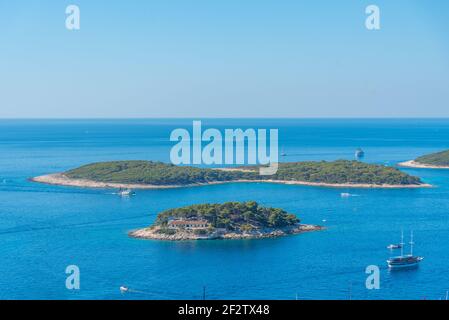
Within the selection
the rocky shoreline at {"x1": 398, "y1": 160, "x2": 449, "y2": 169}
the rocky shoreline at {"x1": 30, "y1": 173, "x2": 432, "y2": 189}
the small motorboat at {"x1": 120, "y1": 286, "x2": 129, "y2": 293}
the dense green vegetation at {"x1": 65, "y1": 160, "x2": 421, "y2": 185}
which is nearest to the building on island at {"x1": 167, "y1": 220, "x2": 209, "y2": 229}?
the small motorboat at {"x1": 120, "y1": 286, "x2": 129, "y2": 293}

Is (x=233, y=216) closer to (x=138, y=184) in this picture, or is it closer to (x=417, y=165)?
(x=138, y=184)

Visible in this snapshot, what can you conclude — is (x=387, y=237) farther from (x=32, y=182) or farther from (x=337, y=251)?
(x=32, y=182)

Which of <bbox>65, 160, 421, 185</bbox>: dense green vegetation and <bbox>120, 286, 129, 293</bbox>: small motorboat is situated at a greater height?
<bbox>65, 160, 421, 185</bbox>: dense green vegetation

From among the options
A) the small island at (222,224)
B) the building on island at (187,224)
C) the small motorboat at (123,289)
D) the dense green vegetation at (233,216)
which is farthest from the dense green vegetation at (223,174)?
the small motorboat at (123,289)

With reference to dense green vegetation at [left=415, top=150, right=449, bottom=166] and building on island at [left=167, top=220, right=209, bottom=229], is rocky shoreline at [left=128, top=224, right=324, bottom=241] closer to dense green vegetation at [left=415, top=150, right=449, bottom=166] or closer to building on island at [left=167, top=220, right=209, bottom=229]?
building on island at [left=167, top=220, right=209, bottom=229]
